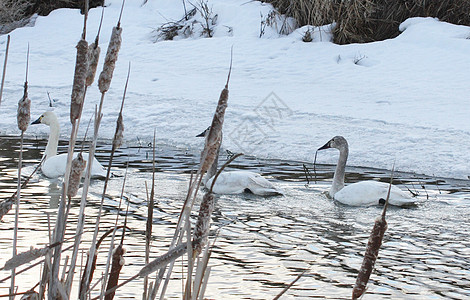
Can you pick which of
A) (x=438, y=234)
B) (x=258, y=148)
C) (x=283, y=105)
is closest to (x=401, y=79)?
(x=283, y=105)

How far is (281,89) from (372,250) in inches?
428

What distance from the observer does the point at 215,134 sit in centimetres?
140

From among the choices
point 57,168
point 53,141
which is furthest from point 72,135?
point 53,141

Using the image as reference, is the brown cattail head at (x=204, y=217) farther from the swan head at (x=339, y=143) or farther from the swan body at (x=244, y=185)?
the swan head at (x=339, y=143)

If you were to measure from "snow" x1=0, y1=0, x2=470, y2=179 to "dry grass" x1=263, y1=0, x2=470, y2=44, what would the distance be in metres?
0.36

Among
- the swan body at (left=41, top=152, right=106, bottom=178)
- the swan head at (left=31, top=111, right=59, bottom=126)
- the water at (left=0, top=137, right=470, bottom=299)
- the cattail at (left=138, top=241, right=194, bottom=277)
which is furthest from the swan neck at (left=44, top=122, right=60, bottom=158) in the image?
the cattail at (left=138, top=241, right=194, bottom=277)

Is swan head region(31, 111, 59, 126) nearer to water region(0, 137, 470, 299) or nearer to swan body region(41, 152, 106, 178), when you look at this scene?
water region(0, 137, 470, 299)

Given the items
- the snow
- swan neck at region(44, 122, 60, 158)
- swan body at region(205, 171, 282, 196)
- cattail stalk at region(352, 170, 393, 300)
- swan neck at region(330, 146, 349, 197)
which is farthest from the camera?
the snow

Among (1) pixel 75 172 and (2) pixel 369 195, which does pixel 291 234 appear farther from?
(1) pixel 75 172

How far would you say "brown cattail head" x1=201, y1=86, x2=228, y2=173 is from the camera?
1.40 metres

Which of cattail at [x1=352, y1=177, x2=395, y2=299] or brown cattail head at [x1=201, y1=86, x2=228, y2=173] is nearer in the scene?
cattail at [x1=352, y1=177, x2=395, y2=299]

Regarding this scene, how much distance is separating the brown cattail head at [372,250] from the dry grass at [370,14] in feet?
41.7

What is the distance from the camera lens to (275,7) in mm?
15297

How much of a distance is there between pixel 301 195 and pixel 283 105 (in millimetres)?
4258
